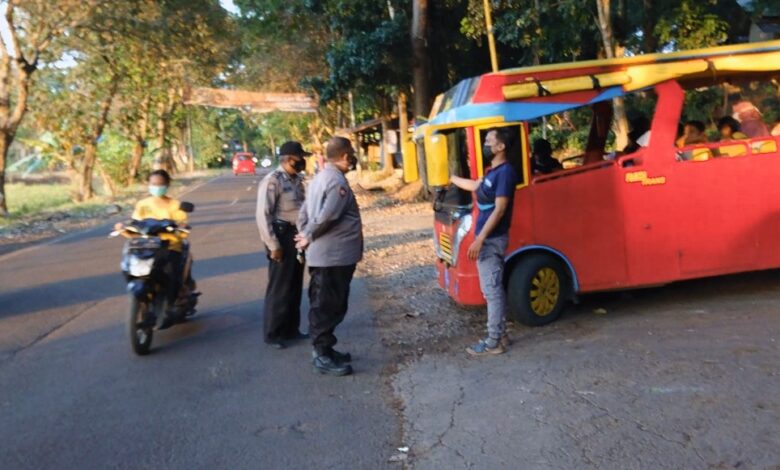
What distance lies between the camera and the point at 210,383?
5930 millimetres

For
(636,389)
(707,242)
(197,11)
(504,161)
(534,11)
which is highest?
(197,11)

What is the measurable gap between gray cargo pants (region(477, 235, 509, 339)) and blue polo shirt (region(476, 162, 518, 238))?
0.10 metres

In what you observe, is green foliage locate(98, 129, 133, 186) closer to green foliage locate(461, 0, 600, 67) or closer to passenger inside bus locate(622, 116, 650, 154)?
green foliage locate(461, 0, 600, 67)

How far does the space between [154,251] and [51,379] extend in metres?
1.34

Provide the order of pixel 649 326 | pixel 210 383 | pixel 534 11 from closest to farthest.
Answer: pixel 210 383
pixel 649 326
pixel 534 11

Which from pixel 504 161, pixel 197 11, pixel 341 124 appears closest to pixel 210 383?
pixel 504 161

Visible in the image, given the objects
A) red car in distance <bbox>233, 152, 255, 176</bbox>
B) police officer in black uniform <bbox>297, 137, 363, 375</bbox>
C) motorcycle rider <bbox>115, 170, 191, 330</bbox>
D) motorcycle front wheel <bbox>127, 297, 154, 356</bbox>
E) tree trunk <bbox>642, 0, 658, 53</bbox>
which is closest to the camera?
police officer in black uniform <bbox>297, 137, 363, 375</bbox>

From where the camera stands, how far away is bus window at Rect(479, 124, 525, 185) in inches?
265

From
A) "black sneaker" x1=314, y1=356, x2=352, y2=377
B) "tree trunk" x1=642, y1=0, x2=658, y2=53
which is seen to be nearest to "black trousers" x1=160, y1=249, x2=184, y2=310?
"black sneaker" x1=314, y1=356, x2=352, y2=377

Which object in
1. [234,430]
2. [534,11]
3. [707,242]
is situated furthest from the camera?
[534,11]

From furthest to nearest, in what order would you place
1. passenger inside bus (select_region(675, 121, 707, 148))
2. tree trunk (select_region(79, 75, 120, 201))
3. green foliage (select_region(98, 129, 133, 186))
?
green foliage (select_region(98, 129, 133, 186)), tree trunk (select_region(79, 75, 120, 201)), passenger inside bus (select_region(675, 121, 707, 148))

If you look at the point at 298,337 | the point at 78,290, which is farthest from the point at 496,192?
the point at 78,290

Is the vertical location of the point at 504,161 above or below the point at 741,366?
above

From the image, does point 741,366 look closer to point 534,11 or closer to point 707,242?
point 707,242
